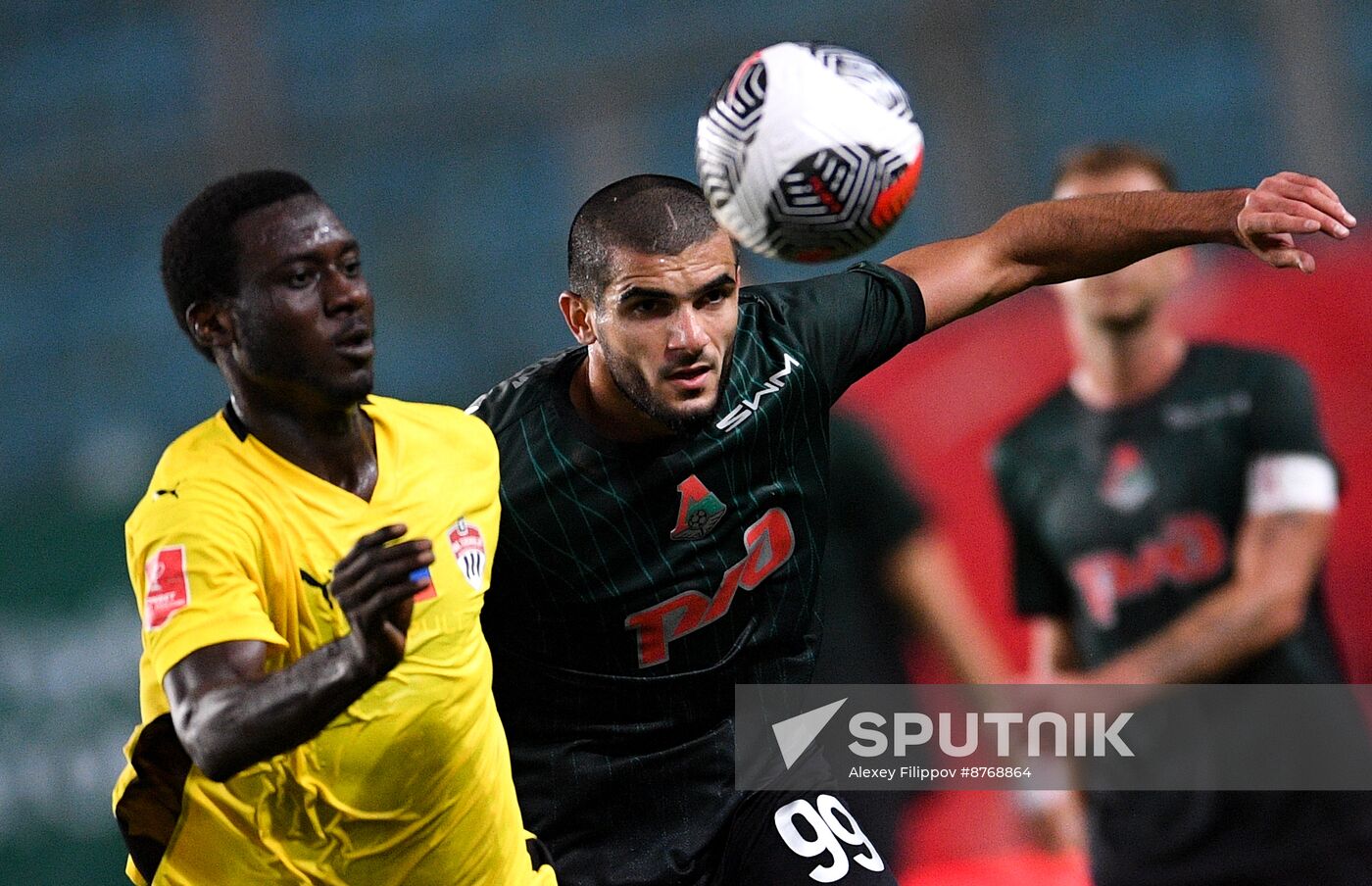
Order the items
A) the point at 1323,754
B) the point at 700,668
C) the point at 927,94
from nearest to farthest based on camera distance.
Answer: the point at 700,668 < the point at 1323,754 < the point at 927,94

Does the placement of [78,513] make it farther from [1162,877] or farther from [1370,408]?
[1370,408]

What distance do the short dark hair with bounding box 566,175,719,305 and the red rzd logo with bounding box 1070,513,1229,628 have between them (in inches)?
119

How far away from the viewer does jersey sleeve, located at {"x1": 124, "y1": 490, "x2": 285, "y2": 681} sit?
3.15 meters

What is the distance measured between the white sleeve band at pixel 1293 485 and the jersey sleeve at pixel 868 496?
121cm

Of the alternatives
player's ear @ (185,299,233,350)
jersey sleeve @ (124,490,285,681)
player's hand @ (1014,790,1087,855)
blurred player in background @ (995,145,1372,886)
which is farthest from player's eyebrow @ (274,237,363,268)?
player's hand @ (1014,790,1087,855)

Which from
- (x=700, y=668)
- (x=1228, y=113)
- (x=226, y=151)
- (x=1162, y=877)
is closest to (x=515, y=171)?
(x=226, y=151)

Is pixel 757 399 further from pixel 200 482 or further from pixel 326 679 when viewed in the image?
pixel 326 679

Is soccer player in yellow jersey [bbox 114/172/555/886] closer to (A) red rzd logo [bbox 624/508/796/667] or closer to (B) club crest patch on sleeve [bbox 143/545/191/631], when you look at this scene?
(B) club crest patch on sleeve [bbox 143/545/191/631]

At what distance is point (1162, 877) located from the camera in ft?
21.4

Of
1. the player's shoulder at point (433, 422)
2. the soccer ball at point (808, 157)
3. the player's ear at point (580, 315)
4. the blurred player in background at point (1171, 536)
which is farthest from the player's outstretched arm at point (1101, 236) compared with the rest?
the blurred player in background at point (1171, 536)

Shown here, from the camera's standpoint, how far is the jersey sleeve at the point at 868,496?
6375 millimetres

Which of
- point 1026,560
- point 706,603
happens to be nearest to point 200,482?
point 706,603

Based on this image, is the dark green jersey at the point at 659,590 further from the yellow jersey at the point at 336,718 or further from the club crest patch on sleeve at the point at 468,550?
the yellow jersey at the point at 336,718

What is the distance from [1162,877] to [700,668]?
2.93m
